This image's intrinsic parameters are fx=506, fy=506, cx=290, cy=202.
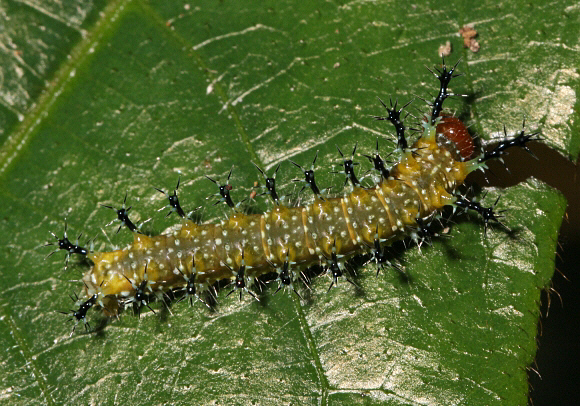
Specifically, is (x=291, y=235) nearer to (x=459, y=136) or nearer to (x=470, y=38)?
(x=459, y=136)

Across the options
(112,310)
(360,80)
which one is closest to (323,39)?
(360,80)

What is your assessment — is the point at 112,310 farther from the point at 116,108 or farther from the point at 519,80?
the point at 519,80

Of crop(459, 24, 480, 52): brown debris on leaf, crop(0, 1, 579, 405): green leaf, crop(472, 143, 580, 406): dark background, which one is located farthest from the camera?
crop(472, 143, 580, 406): dark background

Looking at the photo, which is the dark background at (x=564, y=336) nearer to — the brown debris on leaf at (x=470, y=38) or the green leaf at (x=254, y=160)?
the green leaf at (x=254, y=160)

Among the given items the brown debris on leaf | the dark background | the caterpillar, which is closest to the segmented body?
the caterpillar

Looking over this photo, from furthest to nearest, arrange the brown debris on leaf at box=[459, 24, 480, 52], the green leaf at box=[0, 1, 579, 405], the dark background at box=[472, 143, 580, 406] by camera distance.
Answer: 1. the dark background at box=[472, 143, 580, 406]
2. the brown debris on leaf at box=[459, 24, 480, 52]
3. the green leaf at box=[0, 1, 579, 405]

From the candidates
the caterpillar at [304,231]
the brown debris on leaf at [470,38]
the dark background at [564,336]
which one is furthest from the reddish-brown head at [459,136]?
the dark background at [564,336]

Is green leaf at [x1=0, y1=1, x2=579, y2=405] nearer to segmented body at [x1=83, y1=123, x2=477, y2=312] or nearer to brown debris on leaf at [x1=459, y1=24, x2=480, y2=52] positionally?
brown debris on leaf at [x1=459, y1=24, x2=480, y2=52]

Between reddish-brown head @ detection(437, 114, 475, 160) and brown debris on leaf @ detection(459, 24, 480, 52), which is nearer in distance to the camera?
reddish-brown head @ detection(437, 114, 475, 160)
